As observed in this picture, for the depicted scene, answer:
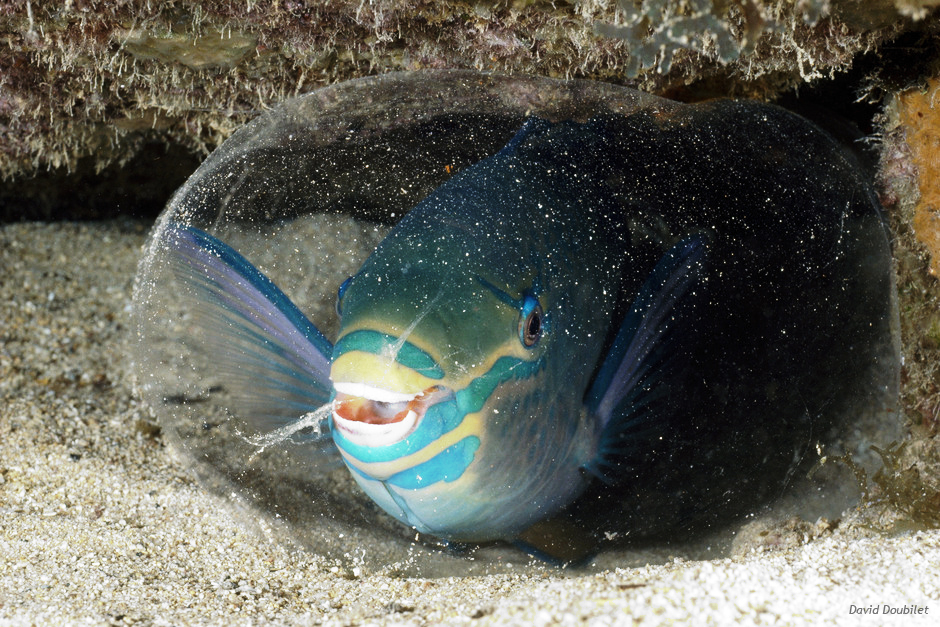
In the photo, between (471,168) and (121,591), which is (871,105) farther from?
(121,591)

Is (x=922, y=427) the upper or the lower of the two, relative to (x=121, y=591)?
upper

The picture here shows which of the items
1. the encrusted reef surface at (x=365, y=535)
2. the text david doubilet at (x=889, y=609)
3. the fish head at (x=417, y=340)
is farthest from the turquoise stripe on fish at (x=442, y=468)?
the text david doubilet at (x=889, y=609)

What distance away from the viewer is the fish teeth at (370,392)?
1.76 m

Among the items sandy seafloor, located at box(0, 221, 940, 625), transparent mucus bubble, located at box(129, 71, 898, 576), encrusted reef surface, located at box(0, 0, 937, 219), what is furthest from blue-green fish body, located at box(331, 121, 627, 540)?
encrusted reef surface, located at box(0, 0, 937, 219)

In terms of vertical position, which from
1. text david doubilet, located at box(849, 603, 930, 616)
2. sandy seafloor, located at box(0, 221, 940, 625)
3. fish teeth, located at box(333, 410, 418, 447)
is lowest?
sandy seafloor, located at box(0, 221, 940, 625)

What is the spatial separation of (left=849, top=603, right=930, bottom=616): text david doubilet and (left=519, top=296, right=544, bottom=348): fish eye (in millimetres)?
1118

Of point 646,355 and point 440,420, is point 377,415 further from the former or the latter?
point 646,355

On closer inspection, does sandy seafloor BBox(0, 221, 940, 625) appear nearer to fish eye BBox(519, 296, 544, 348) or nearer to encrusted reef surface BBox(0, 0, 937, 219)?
fish eye BBox(519, 296, 544, 348)

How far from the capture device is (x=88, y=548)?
2.66 meters

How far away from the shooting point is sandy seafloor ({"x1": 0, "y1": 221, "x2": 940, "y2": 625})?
183 cm

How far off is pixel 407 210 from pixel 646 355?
99 cm

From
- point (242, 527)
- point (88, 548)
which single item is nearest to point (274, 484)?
point (242, 527)

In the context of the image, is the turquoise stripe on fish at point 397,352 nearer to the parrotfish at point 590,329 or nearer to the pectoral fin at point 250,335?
the parrotfish at point 590,329

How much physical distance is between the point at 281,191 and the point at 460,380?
120 centimetres
